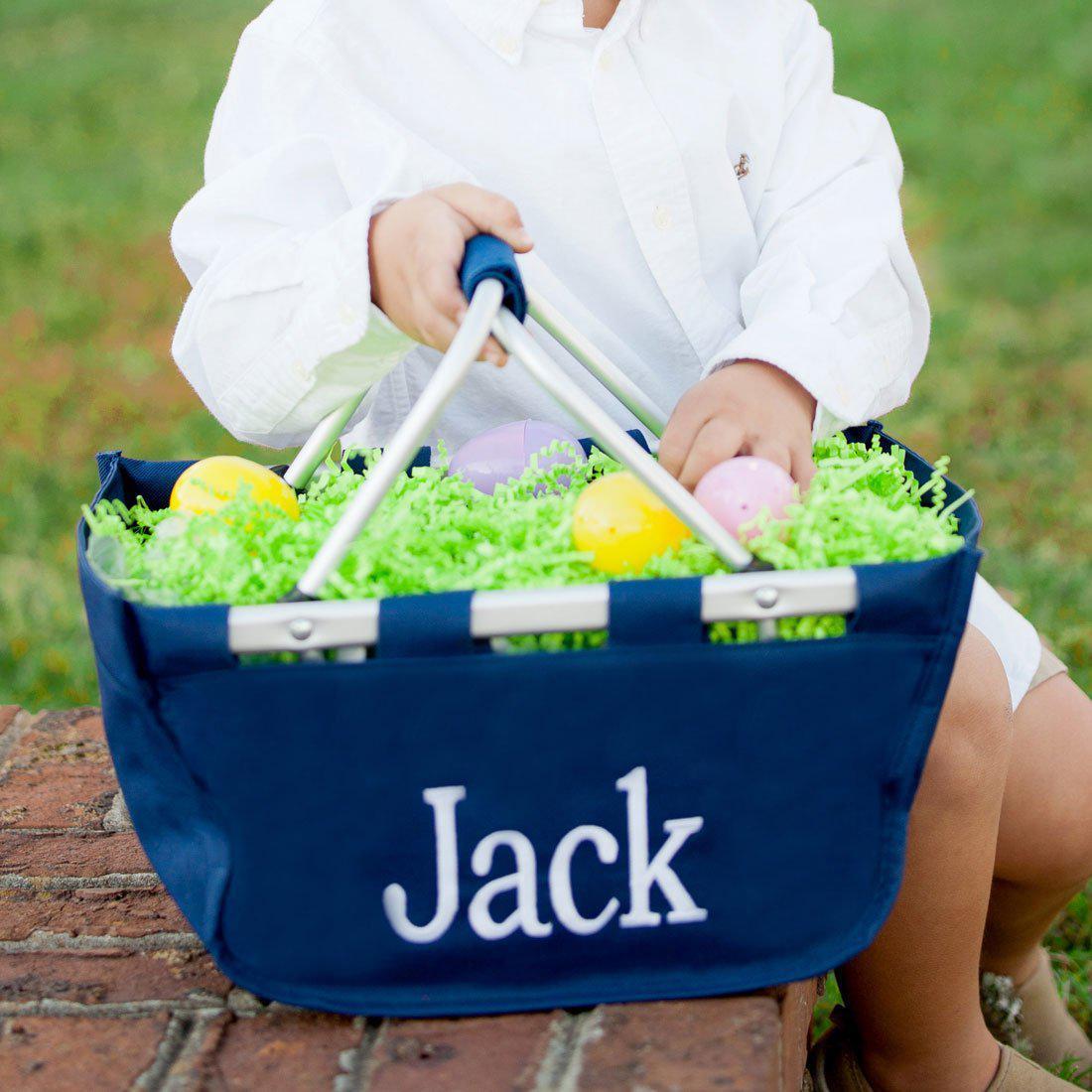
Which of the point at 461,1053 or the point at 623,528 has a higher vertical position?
the point at 623,528

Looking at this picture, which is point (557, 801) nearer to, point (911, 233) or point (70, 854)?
point (70, 854)

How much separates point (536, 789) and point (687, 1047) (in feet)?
0.77

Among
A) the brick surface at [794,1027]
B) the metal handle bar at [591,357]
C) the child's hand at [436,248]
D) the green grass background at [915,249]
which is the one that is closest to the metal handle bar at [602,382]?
the metal handle bar at [591,357]

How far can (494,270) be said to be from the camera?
41.6 inches

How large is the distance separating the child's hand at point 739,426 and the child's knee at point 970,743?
24 centimetres

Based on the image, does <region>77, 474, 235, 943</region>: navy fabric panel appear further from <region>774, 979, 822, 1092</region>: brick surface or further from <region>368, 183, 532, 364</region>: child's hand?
<region>774, 979, 822, 1092</region>: brick surface

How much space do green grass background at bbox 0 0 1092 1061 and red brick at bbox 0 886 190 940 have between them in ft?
3.66

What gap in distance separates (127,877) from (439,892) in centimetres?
54

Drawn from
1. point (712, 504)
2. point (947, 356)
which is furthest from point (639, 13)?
point (947, 356)

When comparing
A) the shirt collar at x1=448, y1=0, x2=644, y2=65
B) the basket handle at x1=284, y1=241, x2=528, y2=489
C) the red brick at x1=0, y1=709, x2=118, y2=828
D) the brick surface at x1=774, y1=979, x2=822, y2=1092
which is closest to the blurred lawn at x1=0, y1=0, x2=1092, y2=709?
the red brick at x1=0, y1=709, x2=118, y2=828

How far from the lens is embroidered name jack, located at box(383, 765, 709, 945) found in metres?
1.05

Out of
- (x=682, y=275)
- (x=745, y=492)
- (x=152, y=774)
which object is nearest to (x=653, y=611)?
(x=745, y=492)

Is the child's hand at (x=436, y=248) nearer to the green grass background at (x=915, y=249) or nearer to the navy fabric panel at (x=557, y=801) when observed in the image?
the navy fabric panel at (x=557, y=801)

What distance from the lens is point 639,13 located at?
5.04ft
